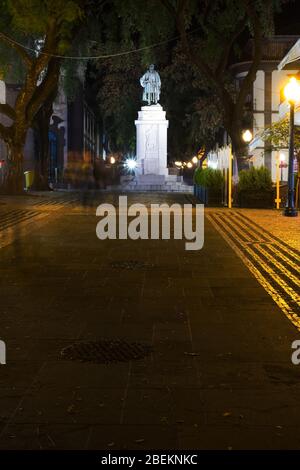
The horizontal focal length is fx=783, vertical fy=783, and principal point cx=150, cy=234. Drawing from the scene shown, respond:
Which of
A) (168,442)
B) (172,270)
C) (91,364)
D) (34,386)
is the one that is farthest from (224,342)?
(172,270)

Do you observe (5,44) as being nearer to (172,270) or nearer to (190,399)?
(172,270)

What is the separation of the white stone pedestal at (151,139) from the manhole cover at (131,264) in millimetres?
38792

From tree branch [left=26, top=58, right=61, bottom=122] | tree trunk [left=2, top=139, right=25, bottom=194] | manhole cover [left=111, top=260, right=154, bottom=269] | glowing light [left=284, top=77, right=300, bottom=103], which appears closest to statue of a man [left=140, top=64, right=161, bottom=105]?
tree branch [left=26, top=58, right=61, bottom=122]

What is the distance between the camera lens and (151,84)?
162ft

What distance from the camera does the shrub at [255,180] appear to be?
26797 millimetres

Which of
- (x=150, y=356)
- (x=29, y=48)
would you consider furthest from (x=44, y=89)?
(x=150, y=356)

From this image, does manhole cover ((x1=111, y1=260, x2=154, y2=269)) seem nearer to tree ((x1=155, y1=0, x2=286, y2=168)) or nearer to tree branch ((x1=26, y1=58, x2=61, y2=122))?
tree ((x1=155, y1=0, x2=286, y2=168))

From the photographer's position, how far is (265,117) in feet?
176

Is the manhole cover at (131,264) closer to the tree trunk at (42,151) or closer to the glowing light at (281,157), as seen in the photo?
the tree trunk at (42,151)

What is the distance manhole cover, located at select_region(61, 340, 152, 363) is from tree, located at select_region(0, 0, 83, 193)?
76.3 ft

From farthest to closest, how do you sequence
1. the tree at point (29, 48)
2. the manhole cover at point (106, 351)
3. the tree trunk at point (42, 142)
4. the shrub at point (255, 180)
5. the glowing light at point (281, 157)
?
the glowing light at point (281, 157)
the tree trunk at point (42, 142)
the tree at point (29, 48)
the shrub at point (255, 180)
the manhole cover at point (106, 351)

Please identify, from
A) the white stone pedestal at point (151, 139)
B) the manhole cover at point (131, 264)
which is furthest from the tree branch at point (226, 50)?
the manhole cover at point (131, 264)

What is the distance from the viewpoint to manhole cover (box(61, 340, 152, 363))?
6207 mm
